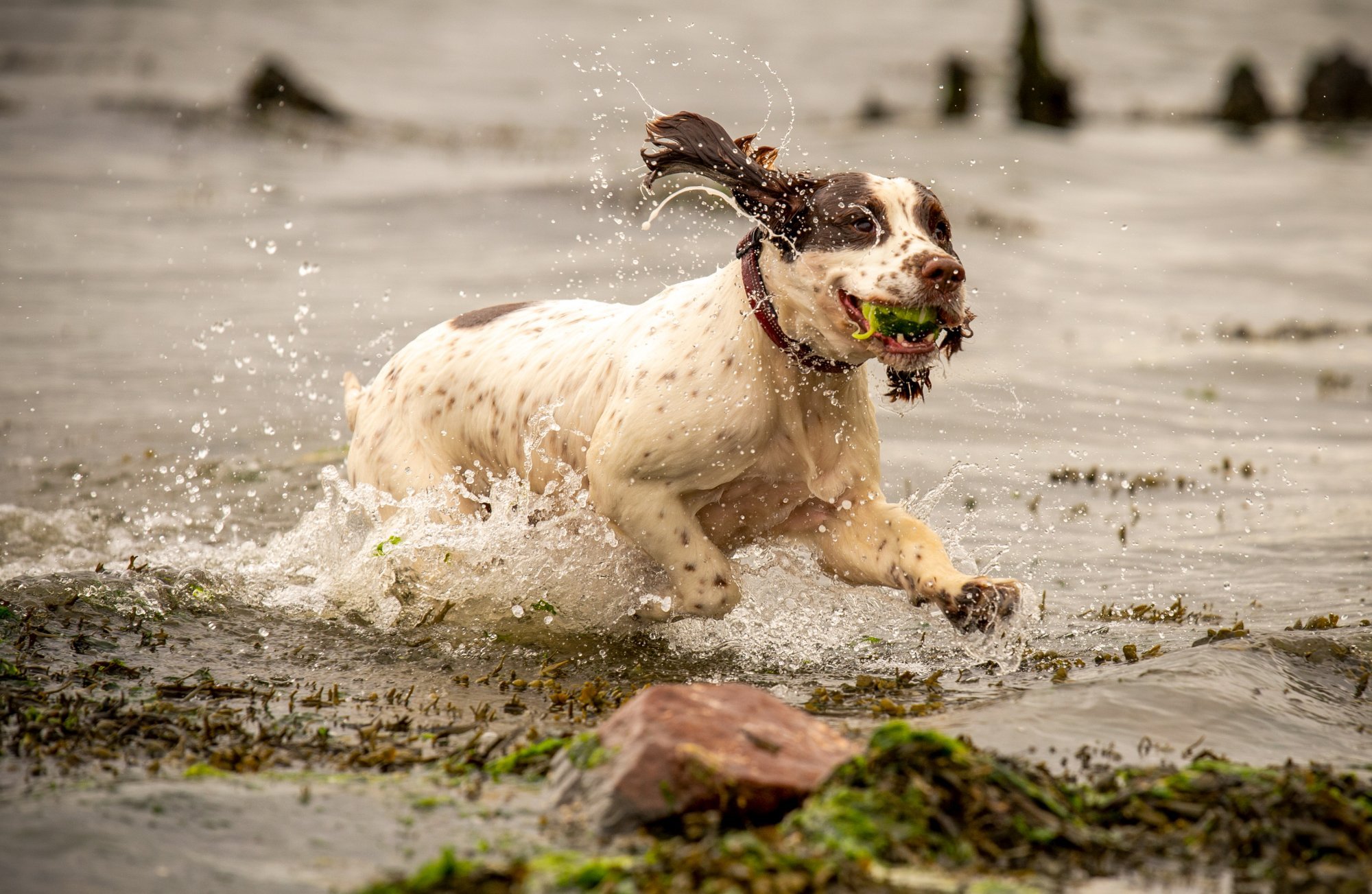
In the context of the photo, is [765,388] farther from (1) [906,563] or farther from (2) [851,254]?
(1) [906,563]

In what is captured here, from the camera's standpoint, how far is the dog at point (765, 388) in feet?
15.3

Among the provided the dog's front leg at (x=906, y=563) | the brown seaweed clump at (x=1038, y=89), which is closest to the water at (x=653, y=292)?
the dog's front leg at (x=906, y=563)

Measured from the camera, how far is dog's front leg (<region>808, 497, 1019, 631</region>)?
4691mm

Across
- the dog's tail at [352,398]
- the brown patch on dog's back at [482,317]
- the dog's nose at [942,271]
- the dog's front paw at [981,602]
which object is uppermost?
the dog's nose at [942,271]

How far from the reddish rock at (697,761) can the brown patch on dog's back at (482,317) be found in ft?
9.78

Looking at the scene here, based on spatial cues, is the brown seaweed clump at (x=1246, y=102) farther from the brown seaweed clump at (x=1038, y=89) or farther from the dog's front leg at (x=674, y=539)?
the dog's front leg at (x=674, y=539)

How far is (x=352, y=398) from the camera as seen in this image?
669 cm

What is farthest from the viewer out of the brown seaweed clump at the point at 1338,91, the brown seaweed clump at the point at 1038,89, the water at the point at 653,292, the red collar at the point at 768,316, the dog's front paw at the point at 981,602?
the brown seaweed clump at the point at 1338,91

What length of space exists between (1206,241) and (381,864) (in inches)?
723

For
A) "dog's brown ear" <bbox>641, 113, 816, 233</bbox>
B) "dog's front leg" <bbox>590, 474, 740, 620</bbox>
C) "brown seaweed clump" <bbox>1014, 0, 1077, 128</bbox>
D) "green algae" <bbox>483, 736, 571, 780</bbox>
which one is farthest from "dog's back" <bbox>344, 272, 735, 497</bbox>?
"brown seaweed clump" <bbox>1014, 0, 1077, 128</bbox>

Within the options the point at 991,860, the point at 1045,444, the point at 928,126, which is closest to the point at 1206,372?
the point at 1045,444

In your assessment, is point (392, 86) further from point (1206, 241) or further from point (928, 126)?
point (1206, 241)

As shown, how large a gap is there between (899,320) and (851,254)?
278 millimetres

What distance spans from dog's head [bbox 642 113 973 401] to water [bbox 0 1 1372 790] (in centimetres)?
42
